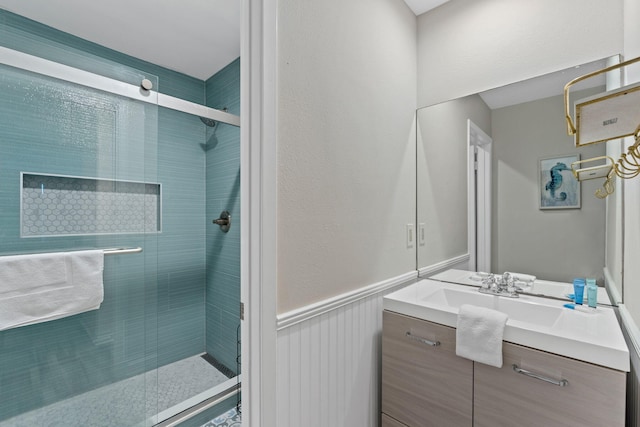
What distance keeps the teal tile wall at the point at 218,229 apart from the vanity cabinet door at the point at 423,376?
1.26 metres

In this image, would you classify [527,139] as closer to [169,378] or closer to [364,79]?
[364,79]

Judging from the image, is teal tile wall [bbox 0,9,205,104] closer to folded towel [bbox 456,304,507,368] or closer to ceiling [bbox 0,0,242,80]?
ceiling [bbox 0,0,242,80]

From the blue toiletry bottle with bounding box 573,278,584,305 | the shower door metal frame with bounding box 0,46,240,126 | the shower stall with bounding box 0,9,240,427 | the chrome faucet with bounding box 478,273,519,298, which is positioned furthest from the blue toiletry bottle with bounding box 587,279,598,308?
the shower door metal frame with bounding box 0,46,240,126

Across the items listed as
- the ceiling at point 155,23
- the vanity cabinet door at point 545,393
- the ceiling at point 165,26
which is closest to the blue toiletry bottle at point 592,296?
the vanity cabinet door at point 545,393

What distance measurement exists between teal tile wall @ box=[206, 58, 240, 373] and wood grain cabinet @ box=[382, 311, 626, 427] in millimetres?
1301

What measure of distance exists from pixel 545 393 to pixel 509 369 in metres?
0.10

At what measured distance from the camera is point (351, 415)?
1.23 meters

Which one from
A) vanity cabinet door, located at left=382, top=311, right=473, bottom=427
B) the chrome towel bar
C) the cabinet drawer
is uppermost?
the chrome towel bar

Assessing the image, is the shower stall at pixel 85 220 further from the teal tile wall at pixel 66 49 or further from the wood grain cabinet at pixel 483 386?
the wood grain cabinet at pixel 483 386

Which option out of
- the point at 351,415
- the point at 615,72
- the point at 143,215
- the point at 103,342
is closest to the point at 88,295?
the point at 103,342

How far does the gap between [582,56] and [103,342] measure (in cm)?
274

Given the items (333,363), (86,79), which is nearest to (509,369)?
(333,363)

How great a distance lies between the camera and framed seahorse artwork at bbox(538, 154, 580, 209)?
122 centimetres

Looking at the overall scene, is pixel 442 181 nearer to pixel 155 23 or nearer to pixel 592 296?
pixel 592 296
